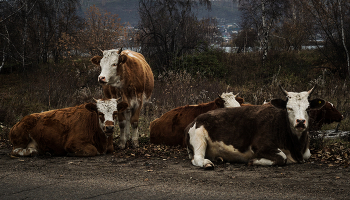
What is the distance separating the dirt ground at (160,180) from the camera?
481 cm

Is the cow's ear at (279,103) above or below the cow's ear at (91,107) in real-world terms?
above

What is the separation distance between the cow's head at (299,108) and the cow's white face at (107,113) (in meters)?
3.66

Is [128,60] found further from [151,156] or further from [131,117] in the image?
[151,156]

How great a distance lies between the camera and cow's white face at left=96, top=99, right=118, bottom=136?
24.7 feet

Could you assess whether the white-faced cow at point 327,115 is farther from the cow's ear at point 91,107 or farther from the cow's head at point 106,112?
the cow's ear at point 91,107

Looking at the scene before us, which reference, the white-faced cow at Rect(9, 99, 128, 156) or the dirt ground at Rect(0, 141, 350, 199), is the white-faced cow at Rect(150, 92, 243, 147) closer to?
the dirt ground at Rect(0, 141, 350, 199)

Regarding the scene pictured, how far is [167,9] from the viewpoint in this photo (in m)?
26.4

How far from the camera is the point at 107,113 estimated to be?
768cm

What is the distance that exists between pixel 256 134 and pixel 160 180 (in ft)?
6.96

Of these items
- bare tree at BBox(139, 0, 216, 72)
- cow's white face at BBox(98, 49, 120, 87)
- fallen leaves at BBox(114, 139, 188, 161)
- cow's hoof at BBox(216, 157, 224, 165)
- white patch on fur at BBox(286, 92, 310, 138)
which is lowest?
fallen leaves at BBox(114, 139, 188, 161)

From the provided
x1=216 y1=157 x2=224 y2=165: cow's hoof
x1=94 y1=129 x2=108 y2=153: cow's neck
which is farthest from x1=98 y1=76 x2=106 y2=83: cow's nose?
x1=216 y1=157 x2=224 y2=165: cow's hoof

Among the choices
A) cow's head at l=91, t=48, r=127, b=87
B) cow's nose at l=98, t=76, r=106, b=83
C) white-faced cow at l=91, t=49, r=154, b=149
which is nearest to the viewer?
cow's nose at l=98, t=76, r=106, b=83

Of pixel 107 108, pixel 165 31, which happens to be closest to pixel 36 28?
pixel 165 31

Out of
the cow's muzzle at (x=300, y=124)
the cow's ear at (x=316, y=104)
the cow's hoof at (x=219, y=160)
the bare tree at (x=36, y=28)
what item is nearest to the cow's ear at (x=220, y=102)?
the cow's hoof at (x=219, y=160)
